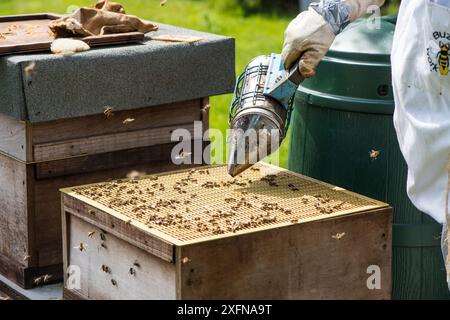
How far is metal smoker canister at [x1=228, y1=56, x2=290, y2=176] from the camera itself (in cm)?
300

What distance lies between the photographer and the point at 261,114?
9.86 ft

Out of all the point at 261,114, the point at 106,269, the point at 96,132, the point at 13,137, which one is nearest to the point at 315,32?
the point at 261,114

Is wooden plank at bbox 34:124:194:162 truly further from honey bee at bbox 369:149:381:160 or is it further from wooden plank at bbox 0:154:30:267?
honey bee at bbox 369:149:381:160

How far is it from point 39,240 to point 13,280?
22cm

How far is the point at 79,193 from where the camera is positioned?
2990 millimetres

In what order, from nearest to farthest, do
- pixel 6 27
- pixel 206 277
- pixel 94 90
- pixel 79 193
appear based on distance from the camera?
pixel 206 277, pixel 79 193, pixel 94 90, pixel 6 27

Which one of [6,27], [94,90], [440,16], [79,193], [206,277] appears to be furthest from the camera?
[6,27]

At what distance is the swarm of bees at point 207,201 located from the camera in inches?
106

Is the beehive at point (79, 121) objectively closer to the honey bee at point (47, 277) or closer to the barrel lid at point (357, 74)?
the honey bee at point (47, 277)

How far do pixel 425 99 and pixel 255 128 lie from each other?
21.8 inches

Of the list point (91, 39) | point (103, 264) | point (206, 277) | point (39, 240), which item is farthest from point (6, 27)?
point (206, 277)

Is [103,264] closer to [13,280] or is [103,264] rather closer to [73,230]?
[73,230]

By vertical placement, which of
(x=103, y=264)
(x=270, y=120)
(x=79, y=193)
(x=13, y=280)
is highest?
(x=270, y=120)

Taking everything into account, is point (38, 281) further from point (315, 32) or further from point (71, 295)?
point (315, 32)
